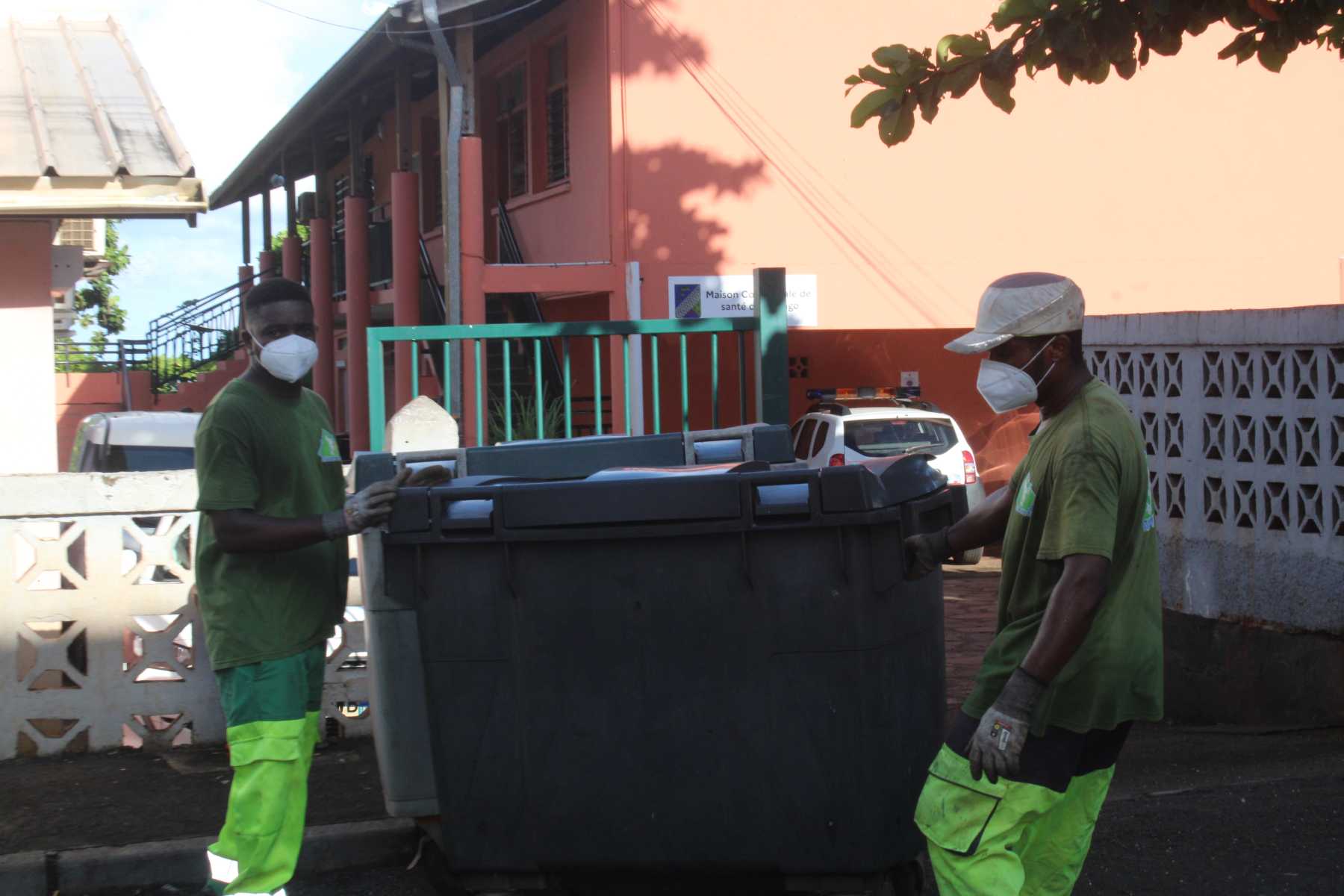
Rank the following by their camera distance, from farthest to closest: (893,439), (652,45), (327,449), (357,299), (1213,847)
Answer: (357,299) → (652,45) → (893,439) → (1213,847) → (327,449)

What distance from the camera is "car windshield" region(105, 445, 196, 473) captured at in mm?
9211

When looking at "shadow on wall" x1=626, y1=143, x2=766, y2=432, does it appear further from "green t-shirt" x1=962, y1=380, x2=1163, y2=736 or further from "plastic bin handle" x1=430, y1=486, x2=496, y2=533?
"green t-shirt" x1=962, y1=380, x2=1163, y2=736

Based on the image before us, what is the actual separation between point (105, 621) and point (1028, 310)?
4554mm

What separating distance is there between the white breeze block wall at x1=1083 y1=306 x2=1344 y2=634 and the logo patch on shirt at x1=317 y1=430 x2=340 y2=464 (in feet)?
13.2

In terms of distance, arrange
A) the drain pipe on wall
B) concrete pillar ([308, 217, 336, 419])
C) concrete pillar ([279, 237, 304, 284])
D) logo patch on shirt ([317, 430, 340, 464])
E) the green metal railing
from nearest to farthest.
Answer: logo patch on shirt ([317, 430, 340, 464])
the green metal railing
the drain pipe on wall
concrete pillar ([308, 217, 336, 419])
concrete pillar ([279, 237, 304, 284])

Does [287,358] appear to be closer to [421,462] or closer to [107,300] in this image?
[421,462]

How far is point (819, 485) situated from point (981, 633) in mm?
7288

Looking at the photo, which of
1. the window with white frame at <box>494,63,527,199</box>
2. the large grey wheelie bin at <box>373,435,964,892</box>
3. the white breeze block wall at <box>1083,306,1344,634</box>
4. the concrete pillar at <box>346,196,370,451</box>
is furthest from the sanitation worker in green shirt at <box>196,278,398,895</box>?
the concrete pillar at <box>346,196,370,451</box>

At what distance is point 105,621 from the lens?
6.23 metres

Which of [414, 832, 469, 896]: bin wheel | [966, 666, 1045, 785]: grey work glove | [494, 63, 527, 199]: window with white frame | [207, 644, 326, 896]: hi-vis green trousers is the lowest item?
[414, 832, 469, 896]: bin wheel

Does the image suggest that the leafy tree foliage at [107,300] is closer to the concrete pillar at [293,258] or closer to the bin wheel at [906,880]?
the concrete pillar at [293,258]

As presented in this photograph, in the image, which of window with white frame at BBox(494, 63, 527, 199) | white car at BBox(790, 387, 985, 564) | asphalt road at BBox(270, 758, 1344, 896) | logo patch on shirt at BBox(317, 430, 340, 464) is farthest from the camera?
window with white frame at BBox(494, 63, 527, 199)

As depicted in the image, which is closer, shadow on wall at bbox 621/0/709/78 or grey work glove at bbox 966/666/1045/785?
grey work glove at bbox 966/666/1045/785

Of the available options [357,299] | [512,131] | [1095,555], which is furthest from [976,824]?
[357,299]
